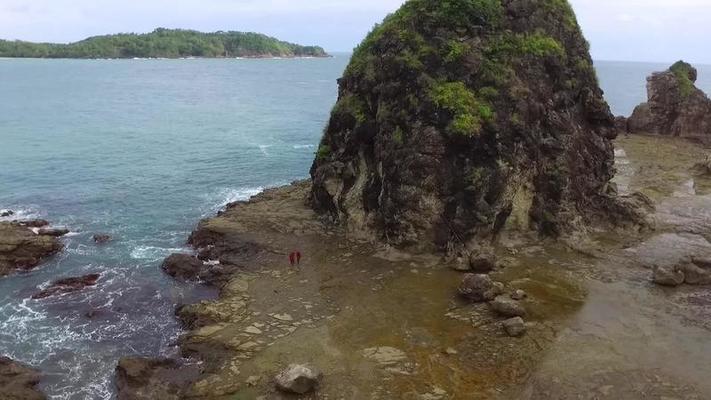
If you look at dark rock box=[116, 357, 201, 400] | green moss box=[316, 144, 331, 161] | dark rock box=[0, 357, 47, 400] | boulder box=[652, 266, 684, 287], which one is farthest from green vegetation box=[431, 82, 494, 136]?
dark rock box=[0, 357, 47, 400]

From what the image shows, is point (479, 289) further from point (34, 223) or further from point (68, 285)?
point (34, 223)

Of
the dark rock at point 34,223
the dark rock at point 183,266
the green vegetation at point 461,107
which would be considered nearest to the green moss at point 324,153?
the green vegetation at point 461,107

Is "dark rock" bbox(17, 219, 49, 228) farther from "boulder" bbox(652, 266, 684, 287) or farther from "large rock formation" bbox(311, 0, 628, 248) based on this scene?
"boulder" bbox(652, 266, 684, 287)

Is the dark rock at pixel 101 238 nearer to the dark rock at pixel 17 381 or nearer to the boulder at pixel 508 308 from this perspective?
the dark rock at pixel 17 381

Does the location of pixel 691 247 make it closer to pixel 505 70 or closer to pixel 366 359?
pixel 505 70

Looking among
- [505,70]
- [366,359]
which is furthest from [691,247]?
[366,359]

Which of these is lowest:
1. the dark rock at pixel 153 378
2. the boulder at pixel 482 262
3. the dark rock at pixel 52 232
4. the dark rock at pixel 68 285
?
the dark rock at pixel 153 378

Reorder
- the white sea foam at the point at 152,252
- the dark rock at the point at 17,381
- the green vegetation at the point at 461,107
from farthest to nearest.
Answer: the white sea foam at the point at 152,252 < the green vegetation at the point at 461,107 < the dark rock at the point at 17,381
